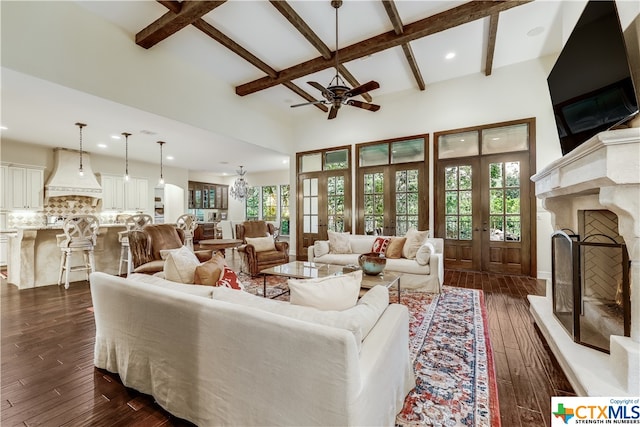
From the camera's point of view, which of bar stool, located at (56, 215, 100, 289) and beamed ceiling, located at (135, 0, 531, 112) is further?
bar stool, located at (56, 215, 100, 289)

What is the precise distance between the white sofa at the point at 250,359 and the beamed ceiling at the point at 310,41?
321cm

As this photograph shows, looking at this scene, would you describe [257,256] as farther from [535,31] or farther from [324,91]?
[535,31]

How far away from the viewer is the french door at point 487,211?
478cm

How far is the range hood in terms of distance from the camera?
21.8 ft

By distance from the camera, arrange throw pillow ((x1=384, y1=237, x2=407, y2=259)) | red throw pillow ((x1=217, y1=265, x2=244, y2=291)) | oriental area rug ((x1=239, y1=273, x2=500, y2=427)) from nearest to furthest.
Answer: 1. oriental area rug ((x1=239, y1=273, x2=500, y2=427))
2. red throw pillow ((x1=217, y1=265, x2=244, y2=291))
3. throw pillow ((x1=384, y1=237, x2=407, y2=259))

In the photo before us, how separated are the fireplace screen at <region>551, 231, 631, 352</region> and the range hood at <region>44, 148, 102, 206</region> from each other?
9459 mm

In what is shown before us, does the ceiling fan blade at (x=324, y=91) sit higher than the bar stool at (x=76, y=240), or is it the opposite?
the ceiling fan blade at (x=324, y=91)

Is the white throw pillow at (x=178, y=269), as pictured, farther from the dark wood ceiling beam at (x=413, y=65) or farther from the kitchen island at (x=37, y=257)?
the dark wood ceiling beam at (x=413, y=65)

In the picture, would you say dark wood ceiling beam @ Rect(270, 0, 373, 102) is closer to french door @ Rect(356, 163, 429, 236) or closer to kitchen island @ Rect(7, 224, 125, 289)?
french door @ Rect(356, 163, 429, 236)

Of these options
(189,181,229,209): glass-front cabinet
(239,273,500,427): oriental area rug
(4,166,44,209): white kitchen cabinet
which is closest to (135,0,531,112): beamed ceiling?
(239,273,500,427): oriental area rug

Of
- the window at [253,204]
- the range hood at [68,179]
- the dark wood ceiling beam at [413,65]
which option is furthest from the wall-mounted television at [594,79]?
the window at [253,204]

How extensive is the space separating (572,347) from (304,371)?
7.03ft

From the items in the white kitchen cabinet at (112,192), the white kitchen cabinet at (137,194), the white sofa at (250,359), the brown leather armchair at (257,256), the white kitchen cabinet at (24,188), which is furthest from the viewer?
the white kitchen cabinet at (137,194)

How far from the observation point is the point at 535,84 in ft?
15.3
